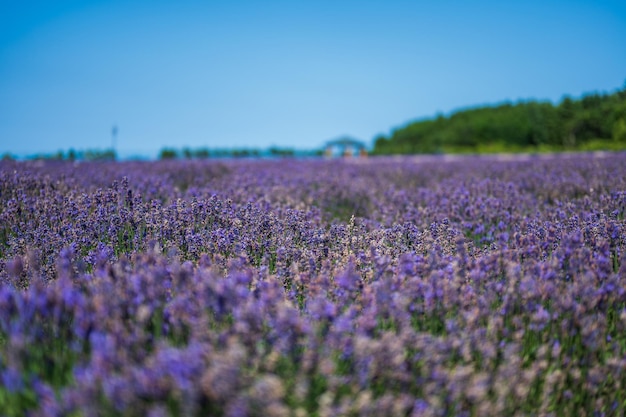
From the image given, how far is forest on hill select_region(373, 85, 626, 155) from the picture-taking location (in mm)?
39281

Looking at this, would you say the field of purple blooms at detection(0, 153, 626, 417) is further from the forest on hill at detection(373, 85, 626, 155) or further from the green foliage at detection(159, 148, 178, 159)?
the forest on hill at detection(373, 85, 626, 155)

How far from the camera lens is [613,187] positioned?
710 centimetres

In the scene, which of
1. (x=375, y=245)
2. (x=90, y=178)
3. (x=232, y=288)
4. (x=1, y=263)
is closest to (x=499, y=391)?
(x=232, y=288)

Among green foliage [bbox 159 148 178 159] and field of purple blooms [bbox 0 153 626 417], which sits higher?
green foliage [bbox 159 148 178 159]

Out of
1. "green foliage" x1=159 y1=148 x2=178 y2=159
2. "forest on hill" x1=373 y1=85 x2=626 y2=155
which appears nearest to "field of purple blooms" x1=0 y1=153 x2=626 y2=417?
"green foliage" x1=159 y1=148 x2=178 y2=159

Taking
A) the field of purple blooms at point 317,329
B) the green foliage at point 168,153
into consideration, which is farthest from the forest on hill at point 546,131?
the field of purple blooms at point 317,329

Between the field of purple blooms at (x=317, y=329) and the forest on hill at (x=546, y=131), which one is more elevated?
the forest on hill at (x=546, y=131)

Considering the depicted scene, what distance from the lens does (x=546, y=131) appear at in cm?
5153

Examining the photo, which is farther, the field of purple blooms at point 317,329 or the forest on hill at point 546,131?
the forest on hill at point 546,131

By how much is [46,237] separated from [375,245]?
2.53 metres

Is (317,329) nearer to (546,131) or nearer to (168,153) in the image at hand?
(168,153)

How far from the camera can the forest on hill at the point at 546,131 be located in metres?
39.3

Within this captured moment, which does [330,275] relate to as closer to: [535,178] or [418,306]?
[418,306]

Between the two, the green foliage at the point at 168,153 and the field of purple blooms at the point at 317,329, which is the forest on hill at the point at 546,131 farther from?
the field of purple blooms at the point at 317,329
